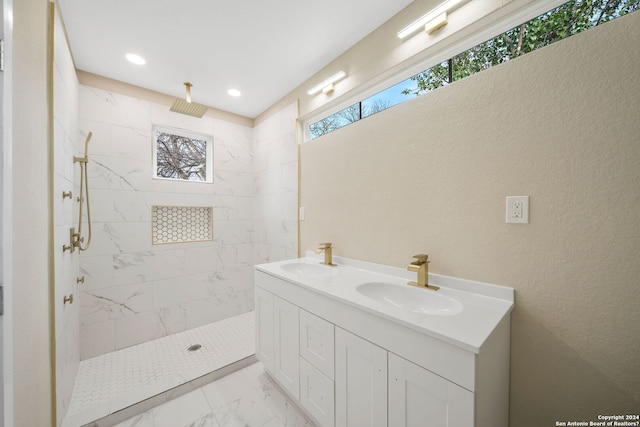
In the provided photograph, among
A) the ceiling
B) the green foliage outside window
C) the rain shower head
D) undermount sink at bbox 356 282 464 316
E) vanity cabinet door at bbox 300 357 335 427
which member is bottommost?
vanity cabinet door at bbox 300 357 335 427

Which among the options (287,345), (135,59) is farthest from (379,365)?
(135,59)

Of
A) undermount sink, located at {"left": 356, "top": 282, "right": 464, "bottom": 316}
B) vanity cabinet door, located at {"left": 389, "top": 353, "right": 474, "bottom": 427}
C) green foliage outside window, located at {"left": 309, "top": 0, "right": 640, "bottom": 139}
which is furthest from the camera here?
undermount sink, located at {"left": 356, "top": 282, "right": 464, "bottom": 316}

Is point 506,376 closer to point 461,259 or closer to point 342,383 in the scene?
point 461,259

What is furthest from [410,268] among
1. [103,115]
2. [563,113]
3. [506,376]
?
[103,115]

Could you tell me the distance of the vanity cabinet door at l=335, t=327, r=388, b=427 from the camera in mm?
1006

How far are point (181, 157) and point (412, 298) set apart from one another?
2.75m

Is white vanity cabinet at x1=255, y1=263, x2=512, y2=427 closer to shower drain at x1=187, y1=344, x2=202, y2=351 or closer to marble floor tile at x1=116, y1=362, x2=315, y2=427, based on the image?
marble floor tile at x1=116, y1=362, x2=315, y2=427

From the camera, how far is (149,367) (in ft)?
6.59

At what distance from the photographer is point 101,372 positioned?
1.95 m

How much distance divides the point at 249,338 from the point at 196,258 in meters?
1.07

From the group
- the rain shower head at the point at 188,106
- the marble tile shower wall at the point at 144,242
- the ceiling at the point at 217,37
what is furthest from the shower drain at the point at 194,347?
the ceiling at the point at 217,37

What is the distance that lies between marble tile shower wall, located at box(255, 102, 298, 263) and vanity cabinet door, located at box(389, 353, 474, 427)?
160 centimetres

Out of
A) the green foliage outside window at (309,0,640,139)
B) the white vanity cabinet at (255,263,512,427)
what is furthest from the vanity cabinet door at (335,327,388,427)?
the green foliage outside window at (309,0,640,139)

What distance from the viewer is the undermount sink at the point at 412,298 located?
1.18 meters
